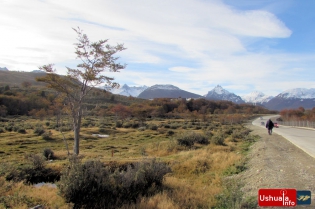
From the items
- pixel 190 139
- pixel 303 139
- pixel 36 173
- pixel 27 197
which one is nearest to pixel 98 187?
pixel 27 197

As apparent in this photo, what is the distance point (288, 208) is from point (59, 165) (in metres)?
10.3

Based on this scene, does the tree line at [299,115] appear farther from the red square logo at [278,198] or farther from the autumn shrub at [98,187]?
the red square logo at [278,198]

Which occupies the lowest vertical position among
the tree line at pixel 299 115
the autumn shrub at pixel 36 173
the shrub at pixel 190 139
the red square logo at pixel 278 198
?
the autumn shrub at pixel 36 173

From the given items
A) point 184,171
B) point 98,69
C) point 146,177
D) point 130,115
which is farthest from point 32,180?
point 130,115

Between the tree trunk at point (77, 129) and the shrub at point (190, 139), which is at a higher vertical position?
the tree trunk at point (77, 129)

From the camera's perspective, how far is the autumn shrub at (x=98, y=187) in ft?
22.3

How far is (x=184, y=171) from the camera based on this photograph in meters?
11.7

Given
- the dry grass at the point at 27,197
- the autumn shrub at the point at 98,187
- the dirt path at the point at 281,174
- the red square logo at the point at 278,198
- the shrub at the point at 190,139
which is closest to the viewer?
the red square logo at the point at 278,198

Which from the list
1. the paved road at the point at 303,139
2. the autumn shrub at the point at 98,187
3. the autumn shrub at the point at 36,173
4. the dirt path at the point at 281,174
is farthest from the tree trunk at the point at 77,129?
the paved road at the point at 303,139

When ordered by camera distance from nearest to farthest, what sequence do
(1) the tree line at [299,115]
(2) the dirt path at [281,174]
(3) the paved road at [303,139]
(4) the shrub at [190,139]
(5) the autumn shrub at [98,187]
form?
(5) the autumn shrub at [98,187]
(2) the dirt path at [281,174]
(3) the paved road at [303,139]
(4) the shrub at [190,139]
(1) the tree line at [299,115]

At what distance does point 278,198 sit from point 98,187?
455cm

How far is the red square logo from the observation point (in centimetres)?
514

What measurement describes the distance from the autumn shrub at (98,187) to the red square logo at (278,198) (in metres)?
3.57

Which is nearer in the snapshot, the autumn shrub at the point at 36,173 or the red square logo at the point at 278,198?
the red square logo at the point at 278,198
